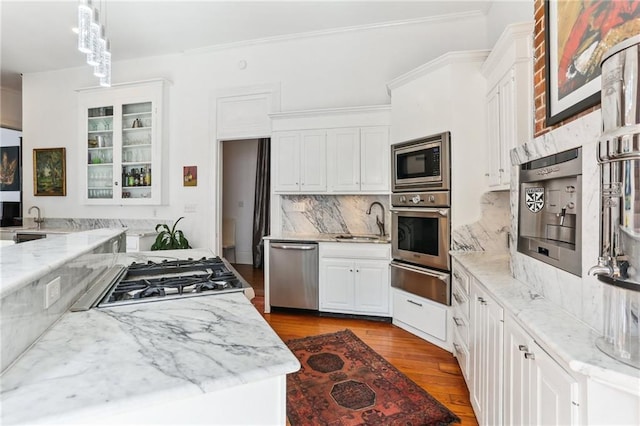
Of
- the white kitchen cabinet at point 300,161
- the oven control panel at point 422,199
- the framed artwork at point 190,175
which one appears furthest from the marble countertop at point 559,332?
the framed artwork at point 190,175

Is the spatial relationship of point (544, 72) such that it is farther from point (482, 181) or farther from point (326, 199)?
point (326, 199)

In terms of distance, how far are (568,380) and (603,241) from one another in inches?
15.7

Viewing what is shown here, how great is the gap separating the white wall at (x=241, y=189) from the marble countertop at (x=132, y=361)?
207 inches

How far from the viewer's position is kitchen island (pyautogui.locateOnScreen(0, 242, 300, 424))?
23.9 inches

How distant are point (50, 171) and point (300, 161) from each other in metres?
4.22

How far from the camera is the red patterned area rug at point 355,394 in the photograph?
1820mm

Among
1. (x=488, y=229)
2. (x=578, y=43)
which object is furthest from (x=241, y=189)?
(x=578, y=43)

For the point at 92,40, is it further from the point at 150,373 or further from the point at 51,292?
the point at 150,373

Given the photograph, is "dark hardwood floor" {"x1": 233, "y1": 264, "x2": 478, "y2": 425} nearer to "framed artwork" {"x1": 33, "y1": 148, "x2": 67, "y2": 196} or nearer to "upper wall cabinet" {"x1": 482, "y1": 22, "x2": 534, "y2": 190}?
"upper wall cabinet" {"x1": 482, "y1": 22, "x2": 534, "y2": 190}

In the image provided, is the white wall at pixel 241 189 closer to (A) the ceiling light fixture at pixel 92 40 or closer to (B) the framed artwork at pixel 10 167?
(B) the framed artwork at pixel 10 167

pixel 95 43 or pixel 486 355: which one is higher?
pixel 95 43

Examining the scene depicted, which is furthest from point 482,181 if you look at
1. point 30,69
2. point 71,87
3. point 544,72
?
point 30,69

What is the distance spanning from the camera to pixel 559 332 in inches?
38.5

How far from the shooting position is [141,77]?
4656 millimetres
